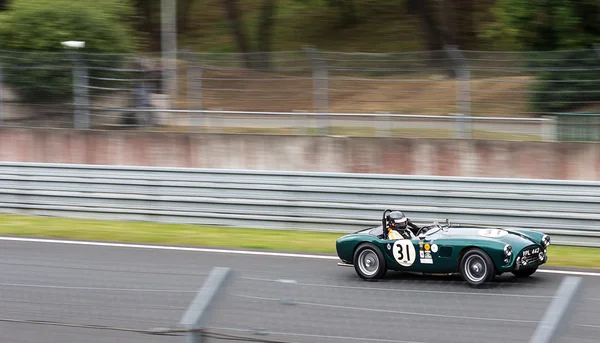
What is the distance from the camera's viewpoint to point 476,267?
902 centimetres

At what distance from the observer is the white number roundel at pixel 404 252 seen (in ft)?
30.9

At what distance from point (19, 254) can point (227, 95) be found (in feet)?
18.3

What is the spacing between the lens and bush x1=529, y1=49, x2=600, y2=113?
517 inches

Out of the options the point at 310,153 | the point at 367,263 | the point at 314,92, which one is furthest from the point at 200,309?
the point at 314,92

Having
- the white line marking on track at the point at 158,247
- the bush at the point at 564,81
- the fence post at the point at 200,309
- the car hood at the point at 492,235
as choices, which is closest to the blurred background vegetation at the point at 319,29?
the bush at the point at 564,81

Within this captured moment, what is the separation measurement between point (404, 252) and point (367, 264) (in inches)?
19.3

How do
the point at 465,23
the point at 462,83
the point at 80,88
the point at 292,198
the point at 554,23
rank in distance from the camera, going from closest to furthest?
the point at 292,198 < the point at 462,83 < the point at 80,88 < the point at 554,23 < the point at 465,23

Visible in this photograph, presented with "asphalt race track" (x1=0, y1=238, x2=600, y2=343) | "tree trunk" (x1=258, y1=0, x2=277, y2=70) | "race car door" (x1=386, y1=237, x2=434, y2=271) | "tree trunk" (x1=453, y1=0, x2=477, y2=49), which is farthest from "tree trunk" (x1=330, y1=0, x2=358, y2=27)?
"asphalt race track" (x1=0, y1=238, x2=600, y2=343)

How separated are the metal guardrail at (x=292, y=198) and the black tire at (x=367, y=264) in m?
2.54

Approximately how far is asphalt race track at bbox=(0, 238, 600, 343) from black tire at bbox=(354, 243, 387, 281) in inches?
61.0

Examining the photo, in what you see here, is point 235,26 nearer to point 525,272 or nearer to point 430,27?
point 430,27

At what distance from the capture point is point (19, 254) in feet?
36.3

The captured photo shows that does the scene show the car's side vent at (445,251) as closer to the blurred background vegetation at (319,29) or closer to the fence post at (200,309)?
the fence post at (200,309)

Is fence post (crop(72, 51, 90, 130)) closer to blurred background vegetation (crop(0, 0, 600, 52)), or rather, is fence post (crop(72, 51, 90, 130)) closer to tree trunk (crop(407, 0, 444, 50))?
blurred background vegetation (crop(0, 0, 600, 52))
